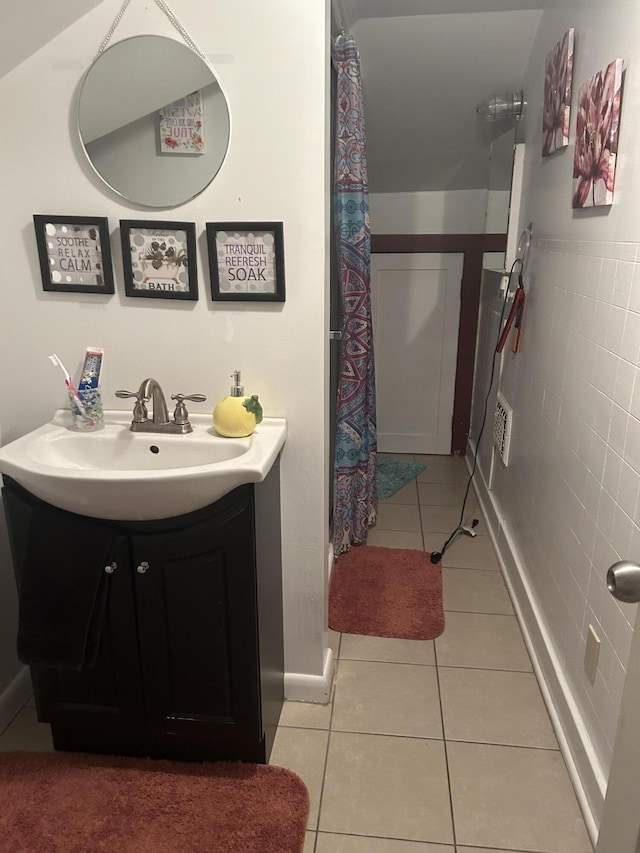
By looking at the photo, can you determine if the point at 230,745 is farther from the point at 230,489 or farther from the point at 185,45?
the point at 185,45

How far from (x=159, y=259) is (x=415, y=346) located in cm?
229

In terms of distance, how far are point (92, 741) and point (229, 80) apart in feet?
5.43

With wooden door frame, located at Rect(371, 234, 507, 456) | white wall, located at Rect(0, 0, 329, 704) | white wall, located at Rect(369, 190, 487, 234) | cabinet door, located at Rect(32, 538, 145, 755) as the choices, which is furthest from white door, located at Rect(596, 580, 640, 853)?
white wall, located at Rect(369, 190, 487, 234)

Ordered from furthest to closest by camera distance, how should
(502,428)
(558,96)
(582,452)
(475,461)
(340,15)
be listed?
(475,461), (502,428), (340,15), (558,96), (582,452)

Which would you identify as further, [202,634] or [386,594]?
[386,594]

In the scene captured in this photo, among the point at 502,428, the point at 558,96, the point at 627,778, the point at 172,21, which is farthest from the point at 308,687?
the point at 558,96

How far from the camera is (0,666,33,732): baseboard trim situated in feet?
5.78

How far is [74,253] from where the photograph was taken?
156 cm

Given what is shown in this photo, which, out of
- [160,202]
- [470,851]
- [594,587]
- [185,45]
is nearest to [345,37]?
[185,45]

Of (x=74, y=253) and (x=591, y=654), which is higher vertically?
(x=74, y=253)

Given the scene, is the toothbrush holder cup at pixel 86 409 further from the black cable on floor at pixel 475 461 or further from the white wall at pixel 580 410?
the black cable on floor at pixel 475 461

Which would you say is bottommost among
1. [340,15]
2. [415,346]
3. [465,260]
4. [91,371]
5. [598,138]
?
[415,346]

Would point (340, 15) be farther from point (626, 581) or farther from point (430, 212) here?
point (626, 581)

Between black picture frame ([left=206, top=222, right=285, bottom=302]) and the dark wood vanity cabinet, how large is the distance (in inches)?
19.4
